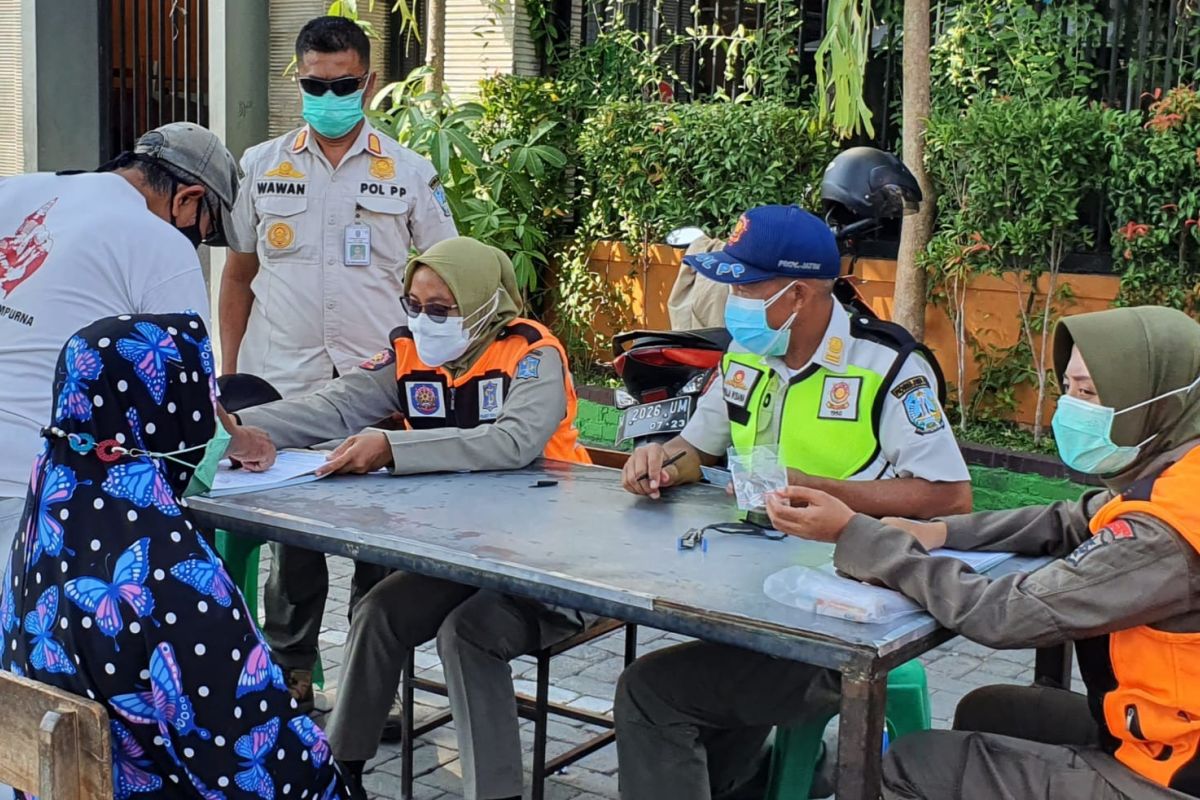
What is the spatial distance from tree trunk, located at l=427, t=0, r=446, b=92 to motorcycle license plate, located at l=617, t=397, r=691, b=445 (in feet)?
14.8

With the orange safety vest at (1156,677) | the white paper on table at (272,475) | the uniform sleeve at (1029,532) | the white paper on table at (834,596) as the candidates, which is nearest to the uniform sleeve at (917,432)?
the uniform sleeve at (1029,532)

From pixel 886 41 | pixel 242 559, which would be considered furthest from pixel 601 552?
pixel 886 41

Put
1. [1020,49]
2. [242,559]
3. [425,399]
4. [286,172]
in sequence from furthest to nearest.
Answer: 1. [1020,49]
2. [286,172]
3. [242,559]
4. [425,399]

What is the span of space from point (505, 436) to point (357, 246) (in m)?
1.23

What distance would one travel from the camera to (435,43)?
7688 millimetres

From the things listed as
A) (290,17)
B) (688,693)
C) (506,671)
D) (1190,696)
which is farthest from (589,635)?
(290,17)

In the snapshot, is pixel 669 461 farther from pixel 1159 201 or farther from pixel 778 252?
pixel 1159 201

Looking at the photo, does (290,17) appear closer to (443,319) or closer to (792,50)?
(792,50)

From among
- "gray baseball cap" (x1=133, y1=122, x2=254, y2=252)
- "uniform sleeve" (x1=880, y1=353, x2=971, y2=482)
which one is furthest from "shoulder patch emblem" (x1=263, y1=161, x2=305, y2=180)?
"uniform sleeve" (x1=880, y1=353, x2=971, y2=482)

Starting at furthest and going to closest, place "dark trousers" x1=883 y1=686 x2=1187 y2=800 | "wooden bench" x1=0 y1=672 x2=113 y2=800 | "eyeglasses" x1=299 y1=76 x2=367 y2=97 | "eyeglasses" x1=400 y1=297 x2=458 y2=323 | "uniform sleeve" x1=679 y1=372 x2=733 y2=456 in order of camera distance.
Result: "eyeglasses" x1=299 y1=76 x2=367 y2=97
"eyeglasses" x1=400 y1=297 x2=458 y2=323
"uniform sleeve" x1=679 y1=372 x2=733 y2=456
"dark trousers" x1=883 y1=686 x2=1187 y2=800
"wooden bench" x1=0 y1=672 x2=113 y2=800

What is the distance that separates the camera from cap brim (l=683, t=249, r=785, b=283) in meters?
3.19

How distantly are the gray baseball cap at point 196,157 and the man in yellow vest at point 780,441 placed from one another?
115 centimetres

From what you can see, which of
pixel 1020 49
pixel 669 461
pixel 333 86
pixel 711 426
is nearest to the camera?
pixel 669 461

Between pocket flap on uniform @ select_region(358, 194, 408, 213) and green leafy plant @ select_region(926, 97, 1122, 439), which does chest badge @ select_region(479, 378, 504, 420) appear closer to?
pocket flap on uniform @ select_region(358, 194, 408, 213)
